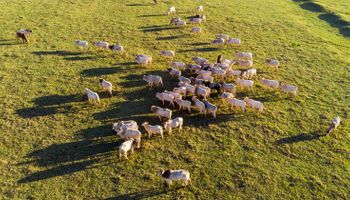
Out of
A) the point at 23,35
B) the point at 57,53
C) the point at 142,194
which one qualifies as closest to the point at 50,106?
the point at 57,53

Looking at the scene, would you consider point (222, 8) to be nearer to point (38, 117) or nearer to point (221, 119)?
point (221, 119)

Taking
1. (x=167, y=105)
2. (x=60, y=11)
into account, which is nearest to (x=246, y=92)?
(x=167, y=105)

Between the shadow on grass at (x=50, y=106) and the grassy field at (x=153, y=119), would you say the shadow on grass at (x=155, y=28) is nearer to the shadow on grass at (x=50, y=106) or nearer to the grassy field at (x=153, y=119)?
the grassy field at (x=153, y=119)

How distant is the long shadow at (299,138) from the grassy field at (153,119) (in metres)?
0.05

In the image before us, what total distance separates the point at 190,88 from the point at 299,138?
617cm

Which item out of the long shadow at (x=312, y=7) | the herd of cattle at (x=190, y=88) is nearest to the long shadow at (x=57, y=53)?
the herd of cattle at (x=190, y=88)

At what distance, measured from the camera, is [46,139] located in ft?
57.4

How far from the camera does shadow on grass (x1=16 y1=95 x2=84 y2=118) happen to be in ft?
62.8

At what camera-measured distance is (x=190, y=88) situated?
66.9 ft

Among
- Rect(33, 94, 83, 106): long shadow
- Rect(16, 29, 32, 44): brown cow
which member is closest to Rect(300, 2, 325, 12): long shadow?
Rect(16, 29, 32, 44): brown cow

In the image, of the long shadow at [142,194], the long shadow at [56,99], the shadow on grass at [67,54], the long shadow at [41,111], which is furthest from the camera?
the shadow on grass at [67,54]

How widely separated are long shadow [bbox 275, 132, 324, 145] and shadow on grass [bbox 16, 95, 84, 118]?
34.7 ft

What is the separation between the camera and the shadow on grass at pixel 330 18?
106 feet

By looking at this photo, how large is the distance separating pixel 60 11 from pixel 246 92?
18.8 meters
